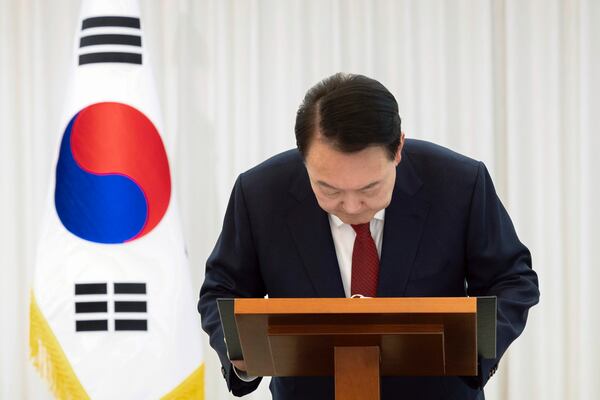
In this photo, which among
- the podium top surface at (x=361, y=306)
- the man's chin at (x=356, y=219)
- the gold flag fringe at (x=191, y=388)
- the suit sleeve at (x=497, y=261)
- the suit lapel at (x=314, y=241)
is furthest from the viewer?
the gold flag fringe at (x=191, y=388)

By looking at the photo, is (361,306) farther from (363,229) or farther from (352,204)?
(363,229)

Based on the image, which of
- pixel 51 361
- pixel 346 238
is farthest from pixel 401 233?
pixel 51 361

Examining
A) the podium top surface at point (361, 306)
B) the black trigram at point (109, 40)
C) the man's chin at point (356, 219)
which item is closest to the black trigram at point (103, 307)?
the black trigram at point (109, 40)

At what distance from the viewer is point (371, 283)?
2.12 meters

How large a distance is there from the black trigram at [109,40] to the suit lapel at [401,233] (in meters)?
1.82

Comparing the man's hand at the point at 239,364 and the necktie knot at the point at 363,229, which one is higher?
the necktie knot at the point at 363,229

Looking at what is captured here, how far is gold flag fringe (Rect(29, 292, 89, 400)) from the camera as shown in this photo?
142 inches

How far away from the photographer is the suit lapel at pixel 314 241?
2143 millimetres

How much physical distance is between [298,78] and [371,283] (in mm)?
2449

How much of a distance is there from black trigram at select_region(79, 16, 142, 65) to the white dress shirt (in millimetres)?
1777

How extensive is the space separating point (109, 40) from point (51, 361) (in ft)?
4.08

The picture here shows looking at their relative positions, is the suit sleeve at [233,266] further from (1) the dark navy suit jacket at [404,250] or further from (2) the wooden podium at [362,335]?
(2) the wooden podium at [362,335]

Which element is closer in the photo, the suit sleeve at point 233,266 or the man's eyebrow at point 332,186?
the man's eyebrow at point 332,186

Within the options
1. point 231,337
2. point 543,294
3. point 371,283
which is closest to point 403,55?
point 543,294
